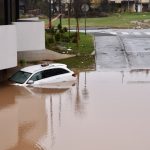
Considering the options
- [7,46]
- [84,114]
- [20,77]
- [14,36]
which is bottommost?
[84,114]

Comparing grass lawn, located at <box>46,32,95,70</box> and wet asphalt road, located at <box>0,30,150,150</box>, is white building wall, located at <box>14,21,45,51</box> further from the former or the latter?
grass lawn, located at <box>46,32,95,70</box>

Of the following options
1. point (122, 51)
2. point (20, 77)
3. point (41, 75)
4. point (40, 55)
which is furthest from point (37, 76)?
point (122, 51)

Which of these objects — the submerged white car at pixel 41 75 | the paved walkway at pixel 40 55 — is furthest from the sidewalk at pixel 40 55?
the submerged white car at pixel 41 75

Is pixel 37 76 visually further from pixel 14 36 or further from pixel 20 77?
pixel 14 36

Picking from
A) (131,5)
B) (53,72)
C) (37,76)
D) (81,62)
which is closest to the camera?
(37,76)

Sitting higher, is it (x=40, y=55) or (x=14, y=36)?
(x=14, y=36)

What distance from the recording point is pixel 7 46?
27.9m

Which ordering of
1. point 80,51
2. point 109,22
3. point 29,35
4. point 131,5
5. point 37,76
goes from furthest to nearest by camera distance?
point 131,5
point 109,22
point 80,51
point 29,35
point 37,76

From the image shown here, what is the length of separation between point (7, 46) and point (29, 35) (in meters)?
5.18

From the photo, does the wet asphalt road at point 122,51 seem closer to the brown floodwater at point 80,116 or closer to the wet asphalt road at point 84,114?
the wet asphalt road at point 84,114

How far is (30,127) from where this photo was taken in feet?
69.6

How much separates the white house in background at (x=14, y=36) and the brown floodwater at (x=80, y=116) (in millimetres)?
1830

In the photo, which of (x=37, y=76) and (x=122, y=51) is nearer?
(x=37, y=76)

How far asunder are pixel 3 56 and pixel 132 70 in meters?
11.2
